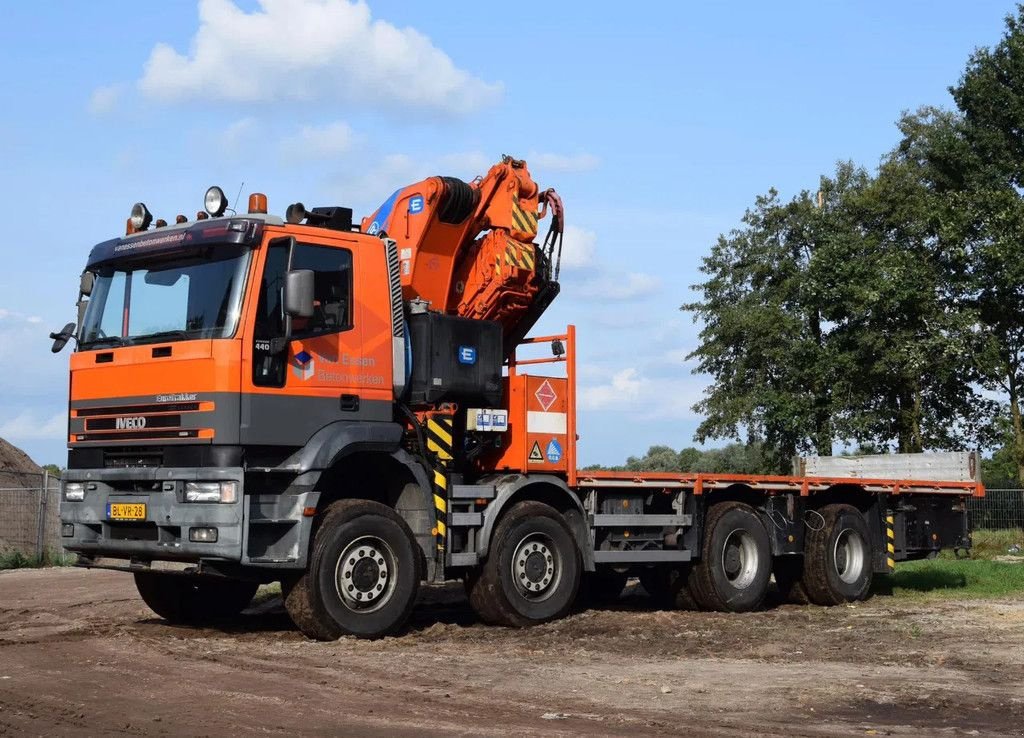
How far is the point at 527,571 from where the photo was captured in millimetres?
13133

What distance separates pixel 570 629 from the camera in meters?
12.7

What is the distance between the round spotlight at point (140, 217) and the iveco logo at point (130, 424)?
1973mm

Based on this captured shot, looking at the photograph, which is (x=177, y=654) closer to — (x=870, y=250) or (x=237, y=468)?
(x=237, y=468)

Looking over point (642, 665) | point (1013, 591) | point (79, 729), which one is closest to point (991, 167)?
point (1013, 591)

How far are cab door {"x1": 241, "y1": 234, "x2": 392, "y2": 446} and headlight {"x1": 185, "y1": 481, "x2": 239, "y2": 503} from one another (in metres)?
0.43

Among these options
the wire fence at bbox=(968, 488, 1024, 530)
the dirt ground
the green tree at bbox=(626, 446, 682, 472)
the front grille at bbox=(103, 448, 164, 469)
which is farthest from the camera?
the green tree at bbox=(626, 446, 682, 472)

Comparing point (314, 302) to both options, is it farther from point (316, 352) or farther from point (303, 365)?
point (303, 365)

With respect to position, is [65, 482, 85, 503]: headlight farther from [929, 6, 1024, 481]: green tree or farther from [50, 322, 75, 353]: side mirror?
[929, 6, 1024, 481]: green tree

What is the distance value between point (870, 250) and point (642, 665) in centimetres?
3034

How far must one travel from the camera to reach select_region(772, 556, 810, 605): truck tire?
16562 mm

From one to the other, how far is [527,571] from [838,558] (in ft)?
17.7

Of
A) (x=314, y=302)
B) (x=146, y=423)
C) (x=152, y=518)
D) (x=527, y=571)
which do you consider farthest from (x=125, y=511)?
(x=527, y=571)

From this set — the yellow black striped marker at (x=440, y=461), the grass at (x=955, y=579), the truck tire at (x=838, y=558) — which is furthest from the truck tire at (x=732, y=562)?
the yellow black striped marker at (x=440, y=461)

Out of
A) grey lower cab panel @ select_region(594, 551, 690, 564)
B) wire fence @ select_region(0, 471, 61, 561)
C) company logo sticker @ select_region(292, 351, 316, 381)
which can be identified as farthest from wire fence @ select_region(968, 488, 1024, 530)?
company logo sticker @ select_region(292, 351, 316, 381)
